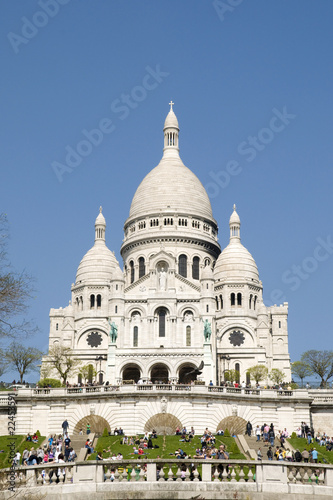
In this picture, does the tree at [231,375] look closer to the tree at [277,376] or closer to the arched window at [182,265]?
the tree at [277,376]

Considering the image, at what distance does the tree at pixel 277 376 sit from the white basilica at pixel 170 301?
3414 mm

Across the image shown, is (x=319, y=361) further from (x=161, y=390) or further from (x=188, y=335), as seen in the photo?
(x=161, y=390)

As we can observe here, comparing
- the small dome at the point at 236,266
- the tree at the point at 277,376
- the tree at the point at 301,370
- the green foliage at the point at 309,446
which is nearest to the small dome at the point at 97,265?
the small dome at the point at 236,266

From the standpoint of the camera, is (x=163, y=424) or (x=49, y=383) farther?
(x=49, y=383)

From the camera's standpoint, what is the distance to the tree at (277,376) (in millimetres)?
90213

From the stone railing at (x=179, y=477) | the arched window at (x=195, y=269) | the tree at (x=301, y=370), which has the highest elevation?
the arched window at (x=195, y=269)

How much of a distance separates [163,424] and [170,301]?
4335 cm

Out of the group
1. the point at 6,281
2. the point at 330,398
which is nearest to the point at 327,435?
the point at 330,398

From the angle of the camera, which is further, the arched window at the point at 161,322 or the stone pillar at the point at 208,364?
the arched window at the point at 161,322

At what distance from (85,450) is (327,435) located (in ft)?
61.7

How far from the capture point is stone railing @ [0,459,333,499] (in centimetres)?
2800

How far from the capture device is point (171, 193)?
4599 inches

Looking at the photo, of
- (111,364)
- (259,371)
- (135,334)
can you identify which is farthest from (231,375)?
(111,364)

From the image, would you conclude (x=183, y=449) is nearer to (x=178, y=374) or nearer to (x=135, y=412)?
(x=135, y=412)
